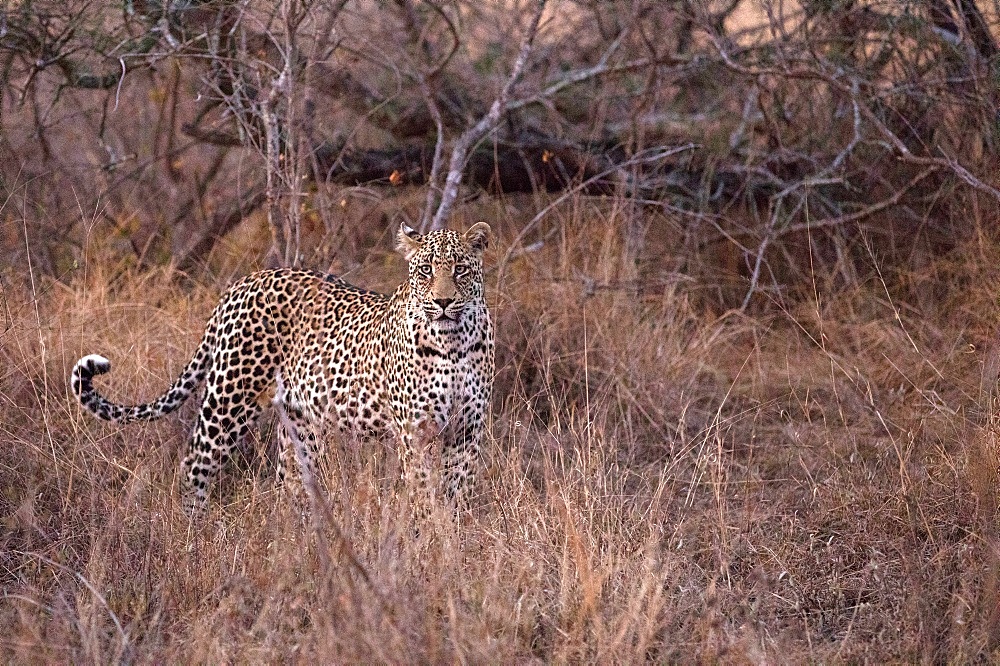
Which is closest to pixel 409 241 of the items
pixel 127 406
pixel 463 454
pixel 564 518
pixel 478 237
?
pixel 478 237

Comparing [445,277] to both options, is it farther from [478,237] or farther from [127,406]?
[127,406]

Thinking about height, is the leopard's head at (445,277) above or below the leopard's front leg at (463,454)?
above

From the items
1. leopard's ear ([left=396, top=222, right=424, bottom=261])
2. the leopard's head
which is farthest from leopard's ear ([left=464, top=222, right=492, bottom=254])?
leopard's ear ([left=396, top=222, right=424, bottom=261])

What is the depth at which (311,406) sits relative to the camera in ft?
20.3

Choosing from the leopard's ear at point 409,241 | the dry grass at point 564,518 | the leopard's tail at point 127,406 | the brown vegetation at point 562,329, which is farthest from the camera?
the leopard's tail at point 127,406

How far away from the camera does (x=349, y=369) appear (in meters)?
6.09

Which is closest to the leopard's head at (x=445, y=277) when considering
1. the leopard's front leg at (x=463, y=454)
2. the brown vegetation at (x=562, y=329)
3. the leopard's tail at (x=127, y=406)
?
the leopard's front leg at (x=463, y=454)

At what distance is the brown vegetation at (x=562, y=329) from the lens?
442 cm

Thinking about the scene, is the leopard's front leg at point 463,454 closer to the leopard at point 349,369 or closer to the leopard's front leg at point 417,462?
the leopard at point 349,369

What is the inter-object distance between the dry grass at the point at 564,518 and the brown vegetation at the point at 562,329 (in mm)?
23

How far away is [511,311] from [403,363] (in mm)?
1982

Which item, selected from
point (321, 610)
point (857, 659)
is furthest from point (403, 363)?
point (857, 659)

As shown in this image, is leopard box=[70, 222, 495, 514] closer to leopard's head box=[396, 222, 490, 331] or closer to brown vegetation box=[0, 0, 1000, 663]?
leopard's head box=[396, 222, 490, 331]

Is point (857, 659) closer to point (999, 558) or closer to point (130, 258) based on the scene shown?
point (999, 558)
